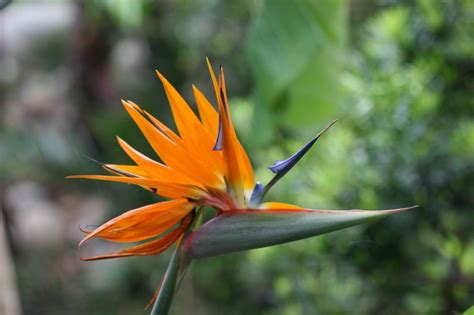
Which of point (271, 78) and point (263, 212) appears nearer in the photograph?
point (263, 212)

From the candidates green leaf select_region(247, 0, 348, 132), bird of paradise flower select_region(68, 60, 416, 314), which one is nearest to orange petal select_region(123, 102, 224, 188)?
bird of paradise flower select_region(68, 60, 416, 314)

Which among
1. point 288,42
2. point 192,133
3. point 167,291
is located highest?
point 288,42

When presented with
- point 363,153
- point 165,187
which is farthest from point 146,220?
point 363,153

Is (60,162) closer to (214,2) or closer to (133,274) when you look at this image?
(133,274)

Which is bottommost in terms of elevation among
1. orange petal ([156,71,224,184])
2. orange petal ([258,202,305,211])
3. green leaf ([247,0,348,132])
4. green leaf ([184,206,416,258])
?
green leaf ([184,206,416,258])

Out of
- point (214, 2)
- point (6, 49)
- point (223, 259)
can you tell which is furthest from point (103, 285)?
point (6, 49)

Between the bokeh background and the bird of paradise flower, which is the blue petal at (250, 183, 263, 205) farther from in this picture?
the bokeh background

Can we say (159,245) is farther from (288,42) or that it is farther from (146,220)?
(288,42)
